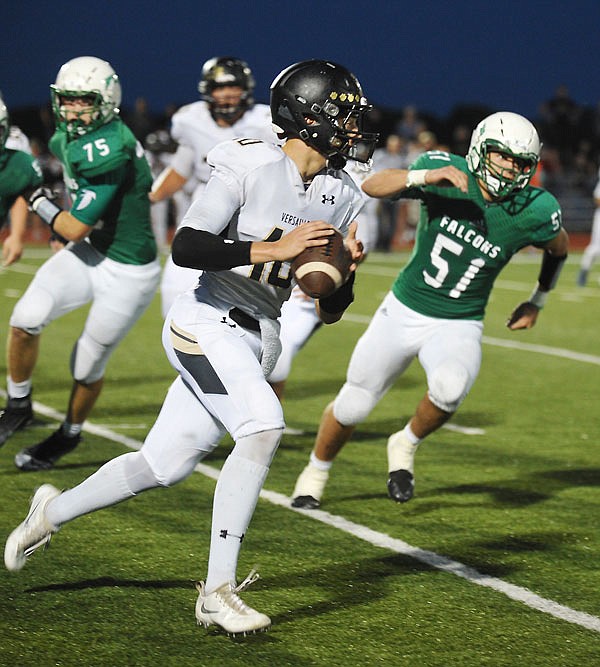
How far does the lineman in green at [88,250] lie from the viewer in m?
5.15

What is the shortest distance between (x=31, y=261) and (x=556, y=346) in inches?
345

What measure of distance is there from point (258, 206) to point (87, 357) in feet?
6.89

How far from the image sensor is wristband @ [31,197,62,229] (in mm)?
5117

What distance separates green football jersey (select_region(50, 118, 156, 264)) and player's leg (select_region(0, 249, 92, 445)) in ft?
0.59

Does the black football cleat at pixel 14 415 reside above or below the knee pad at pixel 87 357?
below

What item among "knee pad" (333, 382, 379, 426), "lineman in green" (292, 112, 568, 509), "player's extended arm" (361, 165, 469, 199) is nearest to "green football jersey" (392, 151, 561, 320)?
"lineman in green" (292, 112, 568, 509)

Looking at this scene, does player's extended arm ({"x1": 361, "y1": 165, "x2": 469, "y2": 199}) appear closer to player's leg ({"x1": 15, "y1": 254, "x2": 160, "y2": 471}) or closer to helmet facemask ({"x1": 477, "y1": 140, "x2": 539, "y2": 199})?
helmet facemask ({"x1": 477, "y1": 140, "x2": 539, "y2": 199})

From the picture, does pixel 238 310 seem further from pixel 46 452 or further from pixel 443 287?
pixel 46 452

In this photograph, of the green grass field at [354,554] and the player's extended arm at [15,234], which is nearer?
the green grass field at [354,554]

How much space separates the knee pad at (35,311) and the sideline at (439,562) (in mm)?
1001

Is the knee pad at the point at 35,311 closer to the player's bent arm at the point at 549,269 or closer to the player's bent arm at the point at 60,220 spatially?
the player's bent arm at the point at 60,220

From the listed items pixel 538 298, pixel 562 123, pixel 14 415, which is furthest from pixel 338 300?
pixel 562 123

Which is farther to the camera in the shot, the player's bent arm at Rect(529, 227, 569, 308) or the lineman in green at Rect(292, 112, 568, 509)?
the player's bent arm at Rect(529, 227, 569, 308)

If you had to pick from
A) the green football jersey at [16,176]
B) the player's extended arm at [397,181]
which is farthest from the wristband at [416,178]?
the green football jersey at [16,176]
